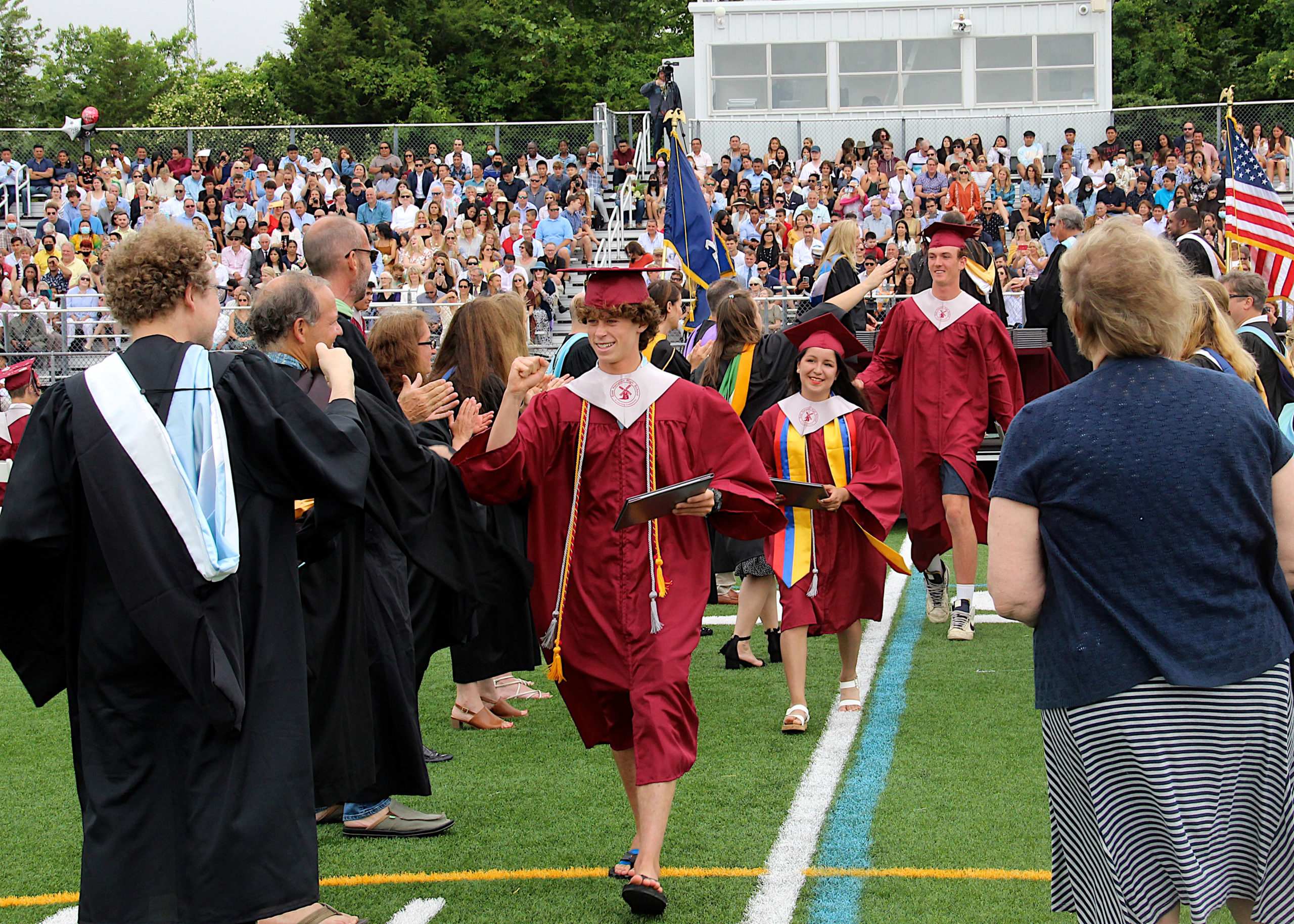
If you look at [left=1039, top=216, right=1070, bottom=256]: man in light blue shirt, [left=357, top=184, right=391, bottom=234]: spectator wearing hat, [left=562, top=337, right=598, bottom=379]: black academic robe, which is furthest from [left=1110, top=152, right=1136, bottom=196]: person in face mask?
[left=562, top=337, right=598, bottom=379]: black academic robe

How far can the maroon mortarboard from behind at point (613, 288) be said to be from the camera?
13.7 feet

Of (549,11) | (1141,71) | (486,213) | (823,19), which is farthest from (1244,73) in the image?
(486,213)

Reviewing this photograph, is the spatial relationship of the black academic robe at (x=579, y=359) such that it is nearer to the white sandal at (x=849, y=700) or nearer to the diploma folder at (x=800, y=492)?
the diploma folder at (x=800, y=492)

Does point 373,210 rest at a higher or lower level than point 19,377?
higher

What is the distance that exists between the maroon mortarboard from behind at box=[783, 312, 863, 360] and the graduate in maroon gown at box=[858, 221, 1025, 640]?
1.45 metres

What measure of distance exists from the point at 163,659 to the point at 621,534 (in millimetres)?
1509

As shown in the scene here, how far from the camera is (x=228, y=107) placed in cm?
4466

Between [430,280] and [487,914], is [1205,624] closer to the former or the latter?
[487,914]

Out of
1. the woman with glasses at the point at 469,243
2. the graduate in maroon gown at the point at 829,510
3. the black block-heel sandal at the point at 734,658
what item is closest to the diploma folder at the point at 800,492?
the graduate in maroon gown at the point at 829,510

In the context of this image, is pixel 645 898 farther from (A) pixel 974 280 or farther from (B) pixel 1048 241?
(B) pixel 1048 241

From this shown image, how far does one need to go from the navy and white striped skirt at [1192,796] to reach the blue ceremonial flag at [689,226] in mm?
8865

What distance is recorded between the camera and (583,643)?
4113 millimetres

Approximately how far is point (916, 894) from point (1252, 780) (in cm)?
144

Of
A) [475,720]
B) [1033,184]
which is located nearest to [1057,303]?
[475,720]
